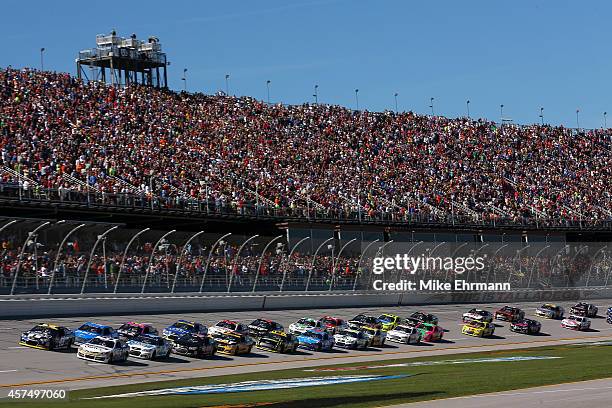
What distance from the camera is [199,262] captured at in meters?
55.1

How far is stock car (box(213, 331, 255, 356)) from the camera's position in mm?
45875

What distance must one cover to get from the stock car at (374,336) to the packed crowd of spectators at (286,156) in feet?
56.0

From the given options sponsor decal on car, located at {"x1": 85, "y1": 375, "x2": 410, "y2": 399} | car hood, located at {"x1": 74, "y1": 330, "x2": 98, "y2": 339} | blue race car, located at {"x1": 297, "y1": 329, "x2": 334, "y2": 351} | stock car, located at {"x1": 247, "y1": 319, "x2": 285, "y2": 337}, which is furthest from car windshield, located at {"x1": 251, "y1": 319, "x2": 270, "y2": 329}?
sponsor decal on car, located at {"x1": 85, "y1": 375, "x2": 410, "y2": 399}

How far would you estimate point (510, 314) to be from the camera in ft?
225

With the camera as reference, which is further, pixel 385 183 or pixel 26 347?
pixel 385 183

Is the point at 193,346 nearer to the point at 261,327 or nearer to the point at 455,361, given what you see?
the point at 261,327

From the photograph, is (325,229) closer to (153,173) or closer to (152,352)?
(153,173)

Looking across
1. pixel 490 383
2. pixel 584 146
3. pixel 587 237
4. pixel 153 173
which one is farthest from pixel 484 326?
pixel 584 146

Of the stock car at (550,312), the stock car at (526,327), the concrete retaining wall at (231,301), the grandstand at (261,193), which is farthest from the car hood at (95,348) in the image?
the stock car at (550,312)

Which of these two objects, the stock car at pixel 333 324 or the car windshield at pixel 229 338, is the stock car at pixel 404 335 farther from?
the car windshield at pixel 229 338

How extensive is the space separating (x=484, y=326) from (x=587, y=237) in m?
40.7

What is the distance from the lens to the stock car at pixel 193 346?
44219 millimetres

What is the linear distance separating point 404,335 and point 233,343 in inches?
486

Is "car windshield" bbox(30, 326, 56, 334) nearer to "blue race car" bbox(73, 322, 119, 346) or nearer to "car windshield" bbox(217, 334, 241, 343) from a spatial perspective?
"blue race car" bbox(73, 322, 119, 346)
